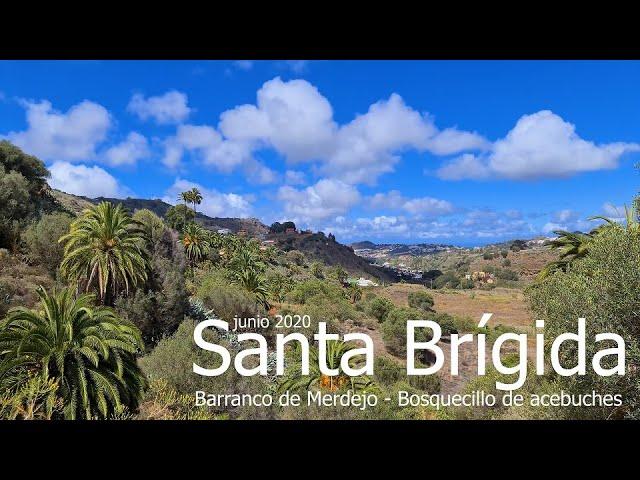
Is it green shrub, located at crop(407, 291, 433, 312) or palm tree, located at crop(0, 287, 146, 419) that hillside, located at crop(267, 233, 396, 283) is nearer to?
green shrub, located at crop(407, 291, 433, 312)

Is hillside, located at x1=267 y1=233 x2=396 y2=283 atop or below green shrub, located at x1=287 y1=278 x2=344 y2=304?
atop

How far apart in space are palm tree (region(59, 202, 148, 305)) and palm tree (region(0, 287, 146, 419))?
6.68 metres

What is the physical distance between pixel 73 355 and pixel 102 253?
7.85 m

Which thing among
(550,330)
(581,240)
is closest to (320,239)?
(581,240)

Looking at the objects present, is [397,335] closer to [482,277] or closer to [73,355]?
[73,355]

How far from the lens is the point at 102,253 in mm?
15320

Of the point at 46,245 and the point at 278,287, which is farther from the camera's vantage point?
the point at 278,287

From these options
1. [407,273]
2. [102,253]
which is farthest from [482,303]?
[407,273]

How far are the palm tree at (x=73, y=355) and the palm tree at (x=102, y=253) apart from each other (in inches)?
263

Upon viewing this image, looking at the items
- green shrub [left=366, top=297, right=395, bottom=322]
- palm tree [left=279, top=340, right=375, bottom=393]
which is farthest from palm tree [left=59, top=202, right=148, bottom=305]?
green shrub [left=366, top=297, right=395, bottom=322]

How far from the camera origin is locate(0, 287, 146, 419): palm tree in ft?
25.6

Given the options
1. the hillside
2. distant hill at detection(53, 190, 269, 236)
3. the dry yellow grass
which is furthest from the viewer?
distant hill at detection(53, 190, 269, 236)
